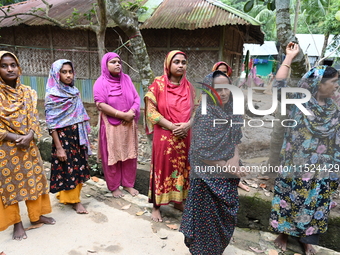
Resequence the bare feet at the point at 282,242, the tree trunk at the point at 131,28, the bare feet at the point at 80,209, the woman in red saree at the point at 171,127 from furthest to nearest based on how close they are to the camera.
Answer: the tree trunk at the point at 131,28
the bare feet at the point at 80,209
the woman in red saree at the point at 171,127
the bare feet at the point at 282,242

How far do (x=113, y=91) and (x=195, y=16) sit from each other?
10.9 feet

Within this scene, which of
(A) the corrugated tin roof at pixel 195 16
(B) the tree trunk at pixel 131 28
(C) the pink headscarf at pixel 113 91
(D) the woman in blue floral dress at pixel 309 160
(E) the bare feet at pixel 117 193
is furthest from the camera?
(A) the corrugated tin roof at pixel 195 16

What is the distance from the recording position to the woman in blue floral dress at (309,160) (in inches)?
83.2

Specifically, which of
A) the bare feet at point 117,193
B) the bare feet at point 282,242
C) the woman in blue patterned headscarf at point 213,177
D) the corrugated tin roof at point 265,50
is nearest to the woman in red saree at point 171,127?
the woman in blue patterned headscarf at point 213,177

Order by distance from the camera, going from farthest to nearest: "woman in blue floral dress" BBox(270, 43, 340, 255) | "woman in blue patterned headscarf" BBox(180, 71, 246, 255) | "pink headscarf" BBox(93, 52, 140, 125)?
1. "pink headscarf" BBox(93, 52, 140, 125)
2. "woman in blue floral dress" BBox(270, 43, 340, 255)
3. "woman in blue patterned headscarf" BBox(180, 71, 246, 255)

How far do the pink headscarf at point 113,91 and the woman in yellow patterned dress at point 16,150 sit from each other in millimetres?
804

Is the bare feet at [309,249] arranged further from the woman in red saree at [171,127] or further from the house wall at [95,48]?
the house wall at [95,48]

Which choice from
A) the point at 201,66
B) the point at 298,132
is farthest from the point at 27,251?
the point at 201,66

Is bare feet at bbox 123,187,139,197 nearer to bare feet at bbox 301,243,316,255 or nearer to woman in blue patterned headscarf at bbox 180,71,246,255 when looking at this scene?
woman in blue patterned headscarf at bbox 180,71,246,255

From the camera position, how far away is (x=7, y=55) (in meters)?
2.45

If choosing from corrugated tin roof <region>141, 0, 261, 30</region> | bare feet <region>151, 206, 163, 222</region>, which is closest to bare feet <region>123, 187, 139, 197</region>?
bare feet <region>151, 206, 163, 222</region>

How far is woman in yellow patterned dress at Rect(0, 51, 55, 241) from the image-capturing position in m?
2.44

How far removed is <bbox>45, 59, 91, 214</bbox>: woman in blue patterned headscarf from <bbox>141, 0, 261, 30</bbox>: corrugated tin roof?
10.9ft

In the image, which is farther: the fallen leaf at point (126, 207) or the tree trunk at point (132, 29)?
the tree trunk at point (132, 29)
